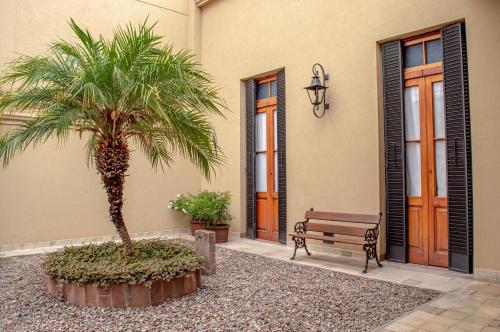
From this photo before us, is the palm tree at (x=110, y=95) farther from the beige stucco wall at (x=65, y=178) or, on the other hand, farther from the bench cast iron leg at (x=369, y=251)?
the beige stucco wall at (x=65, y=178)

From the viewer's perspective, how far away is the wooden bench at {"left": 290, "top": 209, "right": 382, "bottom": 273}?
498cm

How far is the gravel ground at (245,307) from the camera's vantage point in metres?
3.22

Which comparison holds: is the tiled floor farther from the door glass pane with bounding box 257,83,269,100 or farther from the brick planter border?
the door glass pane with bounding box 257,83,269,100

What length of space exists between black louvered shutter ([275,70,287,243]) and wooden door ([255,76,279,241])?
19cm

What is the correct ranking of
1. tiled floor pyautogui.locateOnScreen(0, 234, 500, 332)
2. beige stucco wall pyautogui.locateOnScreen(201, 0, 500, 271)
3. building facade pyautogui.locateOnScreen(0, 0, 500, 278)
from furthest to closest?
building facade pyautogui.locateOnScreen(0, 0, 500, 278) < beige stucco wall pyautogui.locateOnScreen(201, 0, 500, 271) < tiled floor pyautogui.locateOnScreen(0, 234, 500, 332)

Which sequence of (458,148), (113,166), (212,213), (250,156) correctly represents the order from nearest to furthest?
(113,166) → (458,148) → (212,213) → (250,156)

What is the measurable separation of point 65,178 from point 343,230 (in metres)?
4.85

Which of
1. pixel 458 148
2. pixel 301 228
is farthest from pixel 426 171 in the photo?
pixel 301 228

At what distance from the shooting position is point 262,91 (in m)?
7.50

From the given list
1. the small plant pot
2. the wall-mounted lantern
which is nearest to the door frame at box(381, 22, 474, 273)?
the wall-mounted lantern

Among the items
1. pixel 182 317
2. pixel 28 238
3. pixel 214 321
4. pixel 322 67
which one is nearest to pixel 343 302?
pixel 214 321

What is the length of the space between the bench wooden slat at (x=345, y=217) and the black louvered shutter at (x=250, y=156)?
179 centimetres

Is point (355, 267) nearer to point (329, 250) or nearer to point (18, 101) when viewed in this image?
point (329, 250)

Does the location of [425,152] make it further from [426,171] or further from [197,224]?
[197,224]
